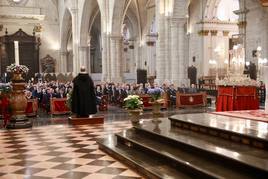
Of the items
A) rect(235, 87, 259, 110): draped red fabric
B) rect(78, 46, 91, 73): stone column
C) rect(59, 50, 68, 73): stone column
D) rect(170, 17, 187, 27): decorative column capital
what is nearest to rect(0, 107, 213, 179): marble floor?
rect(235, 87, 259, 110): draped red fabric

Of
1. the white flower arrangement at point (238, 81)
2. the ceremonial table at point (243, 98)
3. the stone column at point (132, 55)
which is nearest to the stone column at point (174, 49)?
the white flower arrangement at point (238, 81)

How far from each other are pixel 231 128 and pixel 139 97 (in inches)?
183

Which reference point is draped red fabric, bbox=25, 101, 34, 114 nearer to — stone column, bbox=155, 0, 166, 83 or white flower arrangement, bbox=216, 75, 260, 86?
stone column, bbox=155, 0, 166, 83

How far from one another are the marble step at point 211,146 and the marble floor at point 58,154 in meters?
1.08

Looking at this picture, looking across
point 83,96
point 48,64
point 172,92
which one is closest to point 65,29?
point 48,64

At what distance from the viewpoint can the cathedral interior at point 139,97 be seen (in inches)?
269

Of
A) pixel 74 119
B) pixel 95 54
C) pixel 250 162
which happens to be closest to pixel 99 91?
pixel 74 119

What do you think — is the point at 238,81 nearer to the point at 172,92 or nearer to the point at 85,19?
the point at 172,92

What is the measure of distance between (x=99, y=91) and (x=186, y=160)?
14.0 m

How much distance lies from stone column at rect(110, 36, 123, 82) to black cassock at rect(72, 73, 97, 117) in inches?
570

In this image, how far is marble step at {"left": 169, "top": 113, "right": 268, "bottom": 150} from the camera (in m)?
6.34

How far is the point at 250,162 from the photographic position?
210 inches

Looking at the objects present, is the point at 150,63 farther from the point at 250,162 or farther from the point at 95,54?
the point at 250,162

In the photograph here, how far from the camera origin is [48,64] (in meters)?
39.2
